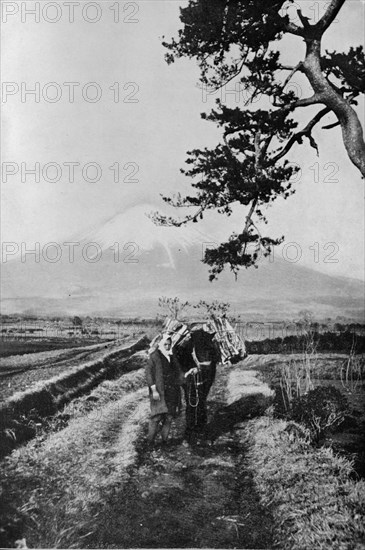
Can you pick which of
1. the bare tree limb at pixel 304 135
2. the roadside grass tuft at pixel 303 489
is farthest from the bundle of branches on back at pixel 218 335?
the bare tree limb at pixel 304 135

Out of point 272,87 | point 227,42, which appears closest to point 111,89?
point 227,42

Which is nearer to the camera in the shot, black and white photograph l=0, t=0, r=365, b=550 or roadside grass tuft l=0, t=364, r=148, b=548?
roadside grass tuft l=0, t=364, r=148, b=548

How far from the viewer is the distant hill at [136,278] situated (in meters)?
4.52

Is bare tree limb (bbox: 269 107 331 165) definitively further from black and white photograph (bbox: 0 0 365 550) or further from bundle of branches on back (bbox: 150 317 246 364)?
bundle of branches on back (bbox: 150 317 246 364)

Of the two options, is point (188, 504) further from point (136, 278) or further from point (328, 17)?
point (328, 17)

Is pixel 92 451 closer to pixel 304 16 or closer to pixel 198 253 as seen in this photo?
pixel 198 253

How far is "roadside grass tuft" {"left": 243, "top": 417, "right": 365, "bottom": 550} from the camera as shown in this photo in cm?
373

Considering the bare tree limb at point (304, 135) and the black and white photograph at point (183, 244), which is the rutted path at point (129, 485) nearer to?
the black and white photograph at point (183, 244)

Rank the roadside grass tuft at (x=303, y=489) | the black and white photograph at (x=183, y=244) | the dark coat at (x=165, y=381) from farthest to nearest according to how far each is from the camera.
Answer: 1. the dark coat at (x=165, y=381)
2. the black and white photograph at (x=183, y=244)
3. the roadside grass tuft at (x=303, y=489)

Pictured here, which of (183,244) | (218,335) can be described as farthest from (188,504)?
(183,244)

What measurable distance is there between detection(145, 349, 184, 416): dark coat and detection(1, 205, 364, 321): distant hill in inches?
16.2

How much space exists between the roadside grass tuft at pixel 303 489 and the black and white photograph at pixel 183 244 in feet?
0.06

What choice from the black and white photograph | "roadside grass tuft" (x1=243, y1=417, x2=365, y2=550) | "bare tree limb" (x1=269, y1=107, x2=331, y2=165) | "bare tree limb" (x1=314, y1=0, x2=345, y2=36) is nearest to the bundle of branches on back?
the black and white photograph

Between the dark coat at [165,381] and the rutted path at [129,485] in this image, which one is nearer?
the rutted path at [129,485]
